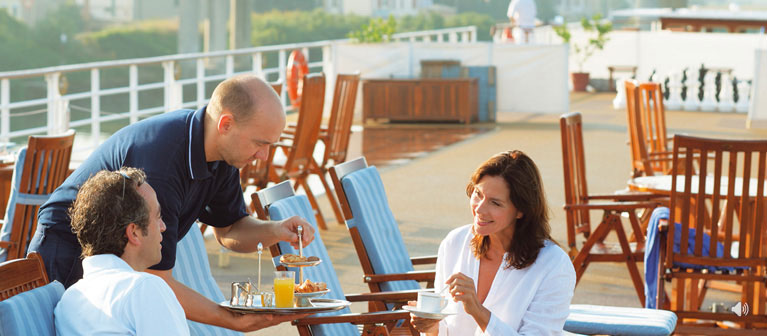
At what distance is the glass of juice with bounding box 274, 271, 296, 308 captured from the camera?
250 cm

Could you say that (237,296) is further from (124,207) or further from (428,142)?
(428,142)

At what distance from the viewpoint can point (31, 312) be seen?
6.17 ft

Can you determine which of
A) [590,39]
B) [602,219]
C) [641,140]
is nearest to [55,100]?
[641,140]

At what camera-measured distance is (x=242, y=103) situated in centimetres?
248

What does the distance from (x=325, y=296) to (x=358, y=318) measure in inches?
4.5

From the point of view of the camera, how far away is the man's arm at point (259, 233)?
2.86 metres

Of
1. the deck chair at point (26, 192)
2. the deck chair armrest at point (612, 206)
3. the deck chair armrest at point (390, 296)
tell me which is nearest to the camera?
the deck chair armrest at point (390, 296)

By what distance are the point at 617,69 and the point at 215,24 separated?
1179 centimetres

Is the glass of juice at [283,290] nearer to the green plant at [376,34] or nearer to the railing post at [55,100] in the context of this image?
the railing post at [55,100]

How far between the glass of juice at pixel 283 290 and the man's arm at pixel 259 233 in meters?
0.30

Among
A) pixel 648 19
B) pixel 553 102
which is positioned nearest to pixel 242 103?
pixel 553 102

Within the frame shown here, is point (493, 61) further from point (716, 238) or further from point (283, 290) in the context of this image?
point (283, 290)

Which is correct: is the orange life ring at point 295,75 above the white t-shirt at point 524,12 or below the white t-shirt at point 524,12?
below

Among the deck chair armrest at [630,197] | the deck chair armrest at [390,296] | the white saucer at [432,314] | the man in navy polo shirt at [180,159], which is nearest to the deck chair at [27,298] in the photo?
the man in navy polo shirt at [180,159]
